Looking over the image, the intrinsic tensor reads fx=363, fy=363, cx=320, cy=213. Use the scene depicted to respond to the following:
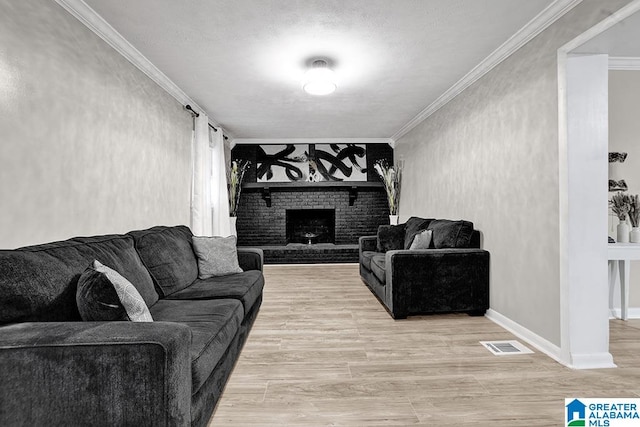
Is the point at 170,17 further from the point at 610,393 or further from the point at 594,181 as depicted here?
the point at 610,393

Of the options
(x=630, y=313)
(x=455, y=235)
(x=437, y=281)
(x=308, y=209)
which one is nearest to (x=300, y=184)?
(x=308, y=209)

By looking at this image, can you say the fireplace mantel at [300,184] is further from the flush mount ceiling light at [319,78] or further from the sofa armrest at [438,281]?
the sofa armrest at [438,281]

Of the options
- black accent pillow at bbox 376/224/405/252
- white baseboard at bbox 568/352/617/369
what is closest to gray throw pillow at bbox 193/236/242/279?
black accent pillow at bbox 376/224/405/252

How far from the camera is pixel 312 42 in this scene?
3.06 metres

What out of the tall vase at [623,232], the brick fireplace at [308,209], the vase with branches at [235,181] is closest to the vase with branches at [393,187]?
the brick fireplace at [308,209]

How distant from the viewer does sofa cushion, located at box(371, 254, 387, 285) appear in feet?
12.5

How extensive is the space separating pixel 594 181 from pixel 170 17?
125 inches

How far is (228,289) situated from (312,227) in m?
5.17

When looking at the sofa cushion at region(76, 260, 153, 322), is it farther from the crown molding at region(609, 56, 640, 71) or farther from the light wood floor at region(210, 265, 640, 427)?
the crown molding at region(609, 56, 640, 71)

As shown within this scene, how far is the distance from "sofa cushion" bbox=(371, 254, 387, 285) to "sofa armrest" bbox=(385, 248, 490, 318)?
0.81 feet

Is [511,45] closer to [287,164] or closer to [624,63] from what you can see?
[624,63]

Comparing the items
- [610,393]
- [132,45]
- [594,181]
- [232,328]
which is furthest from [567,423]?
[132,45]

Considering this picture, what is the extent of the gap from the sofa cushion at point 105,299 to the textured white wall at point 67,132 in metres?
0.78

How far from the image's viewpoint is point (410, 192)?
6.30 meters
